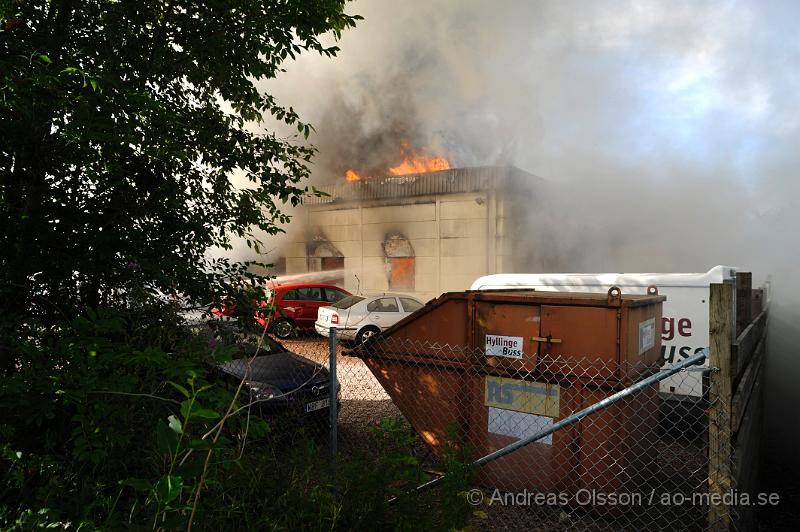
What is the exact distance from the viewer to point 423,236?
20812 mm

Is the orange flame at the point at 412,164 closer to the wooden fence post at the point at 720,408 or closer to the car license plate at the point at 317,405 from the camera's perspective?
the car license plate at the point at 317,405

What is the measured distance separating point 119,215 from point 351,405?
16.0 feet

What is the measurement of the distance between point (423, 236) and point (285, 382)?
1561 cm

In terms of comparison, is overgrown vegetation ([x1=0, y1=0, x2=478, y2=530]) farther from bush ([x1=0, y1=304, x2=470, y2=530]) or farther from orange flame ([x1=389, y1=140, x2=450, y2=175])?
orange flame ([x1=389, y1=140, x2=450, y2=175])

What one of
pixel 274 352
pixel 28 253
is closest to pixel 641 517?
pixel 274 352

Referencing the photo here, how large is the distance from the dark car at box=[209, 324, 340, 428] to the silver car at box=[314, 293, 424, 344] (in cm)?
611

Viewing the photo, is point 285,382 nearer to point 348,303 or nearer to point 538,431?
point 538,431

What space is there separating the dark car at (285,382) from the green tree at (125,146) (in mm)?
1421

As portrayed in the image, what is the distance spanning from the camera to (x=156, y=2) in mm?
4004

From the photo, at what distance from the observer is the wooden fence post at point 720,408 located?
284cm

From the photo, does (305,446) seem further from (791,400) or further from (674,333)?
(791,400)

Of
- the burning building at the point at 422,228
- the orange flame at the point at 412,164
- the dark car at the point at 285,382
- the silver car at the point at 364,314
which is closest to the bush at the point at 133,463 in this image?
the dark car at the point at 285,382

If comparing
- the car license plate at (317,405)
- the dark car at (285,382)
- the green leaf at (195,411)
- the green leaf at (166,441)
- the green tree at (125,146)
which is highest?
the green tree at (125,146)

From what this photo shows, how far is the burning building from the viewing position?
1966 centimetres
